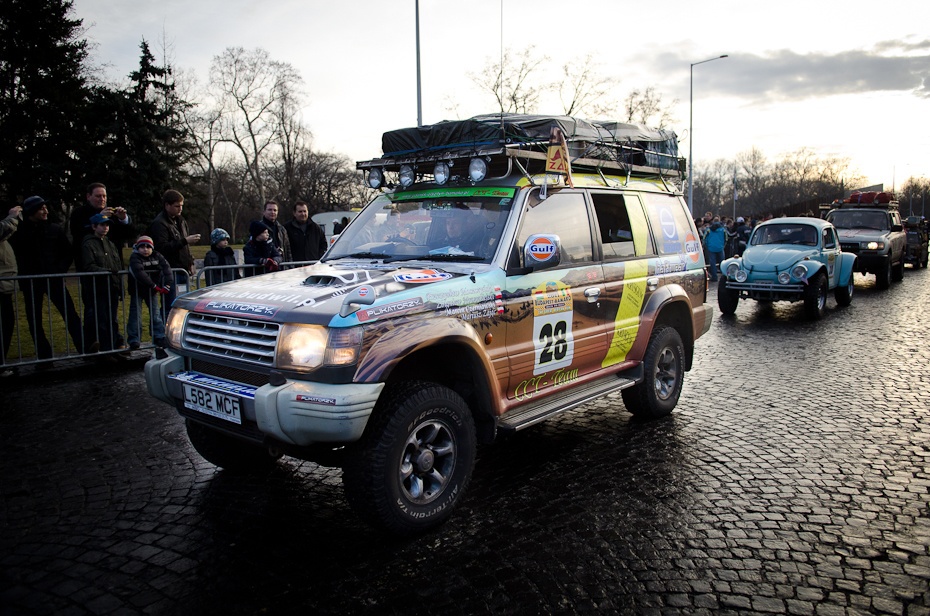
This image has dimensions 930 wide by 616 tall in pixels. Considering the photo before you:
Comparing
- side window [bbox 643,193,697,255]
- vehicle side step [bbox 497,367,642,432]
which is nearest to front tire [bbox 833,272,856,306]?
side window [bbox 643,193,697,255]

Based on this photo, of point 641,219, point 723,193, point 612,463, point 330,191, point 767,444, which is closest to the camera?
point 612,463

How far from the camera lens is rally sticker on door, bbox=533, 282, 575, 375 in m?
4.73

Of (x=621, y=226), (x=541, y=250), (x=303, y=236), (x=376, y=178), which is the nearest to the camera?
(x=541, y=250)

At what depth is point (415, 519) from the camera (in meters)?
3.83

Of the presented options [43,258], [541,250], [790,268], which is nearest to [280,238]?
[43,258]

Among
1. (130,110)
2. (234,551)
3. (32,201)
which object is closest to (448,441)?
(234,551)

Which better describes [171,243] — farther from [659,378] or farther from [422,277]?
[659,378]

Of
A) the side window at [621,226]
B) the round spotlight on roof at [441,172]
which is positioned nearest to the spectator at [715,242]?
the side window at [621,226]

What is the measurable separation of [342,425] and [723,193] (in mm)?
115224

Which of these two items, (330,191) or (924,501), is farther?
(330,191)

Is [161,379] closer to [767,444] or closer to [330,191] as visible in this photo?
[767,444]

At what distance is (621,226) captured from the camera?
5824 mm

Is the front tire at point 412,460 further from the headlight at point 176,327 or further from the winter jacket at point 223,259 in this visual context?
the winter jacket at point 223,259

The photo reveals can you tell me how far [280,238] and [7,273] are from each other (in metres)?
3.69
